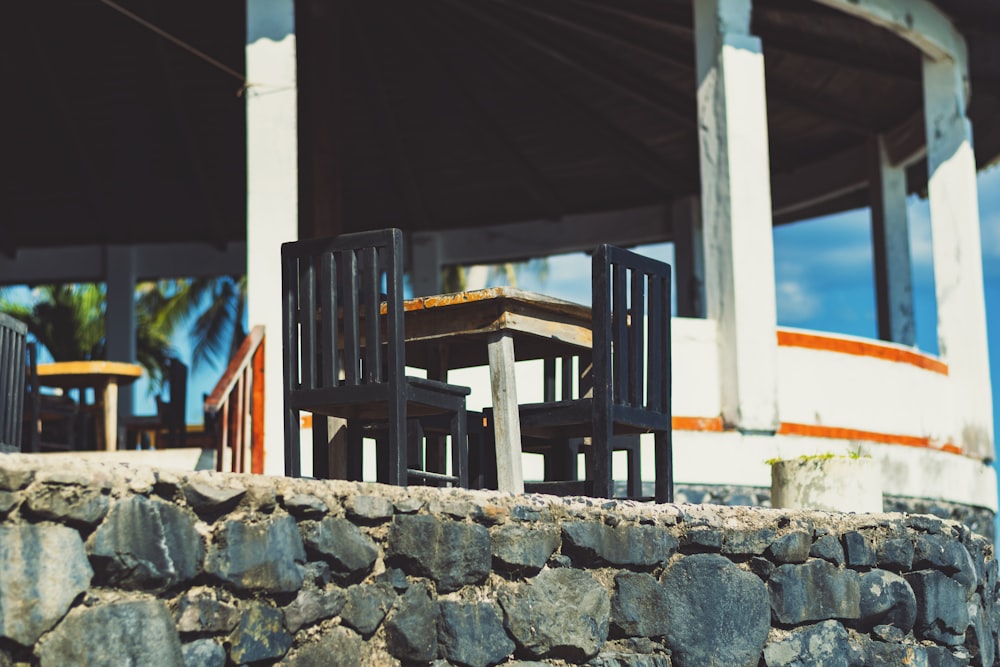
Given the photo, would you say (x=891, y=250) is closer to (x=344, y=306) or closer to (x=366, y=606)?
(x=344, y=306)

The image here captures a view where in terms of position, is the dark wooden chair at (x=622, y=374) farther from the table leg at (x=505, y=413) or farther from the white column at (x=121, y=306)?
the white column at (x=121, y=306)

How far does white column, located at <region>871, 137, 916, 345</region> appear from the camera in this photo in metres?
11.6

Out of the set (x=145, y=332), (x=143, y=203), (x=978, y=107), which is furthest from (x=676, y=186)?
(x=145, y=332)

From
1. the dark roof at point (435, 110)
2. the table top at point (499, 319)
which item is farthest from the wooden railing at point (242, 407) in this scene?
the dark roof at point (435, 110)

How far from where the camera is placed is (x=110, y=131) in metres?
13.4

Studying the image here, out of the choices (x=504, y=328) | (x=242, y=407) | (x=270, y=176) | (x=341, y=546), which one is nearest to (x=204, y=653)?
(x=341, y=546)

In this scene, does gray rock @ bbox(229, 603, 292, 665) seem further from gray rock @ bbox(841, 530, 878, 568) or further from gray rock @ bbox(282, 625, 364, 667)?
gray rock @ bbox(841, 530, 878, 568)

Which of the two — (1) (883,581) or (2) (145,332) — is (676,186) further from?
(2) (145,332)

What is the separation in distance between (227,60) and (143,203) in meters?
2.66

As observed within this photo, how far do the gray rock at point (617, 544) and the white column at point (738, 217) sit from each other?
3390 mm

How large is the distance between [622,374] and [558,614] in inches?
42.5

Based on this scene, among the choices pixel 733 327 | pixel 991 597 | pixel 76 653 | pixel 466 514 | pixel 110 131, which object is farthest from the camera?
pixel 110 131

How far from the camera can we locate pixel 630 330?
16.7ft

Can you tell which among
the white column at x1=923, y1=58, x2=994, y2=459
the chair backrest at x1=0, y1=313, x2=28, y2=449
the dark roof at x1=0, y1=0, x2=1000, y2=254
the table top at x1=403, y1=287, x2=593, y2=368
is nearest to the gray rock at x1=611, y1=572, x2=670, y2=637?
the table top at x1=403, y1=287, x2=593, y2=368
